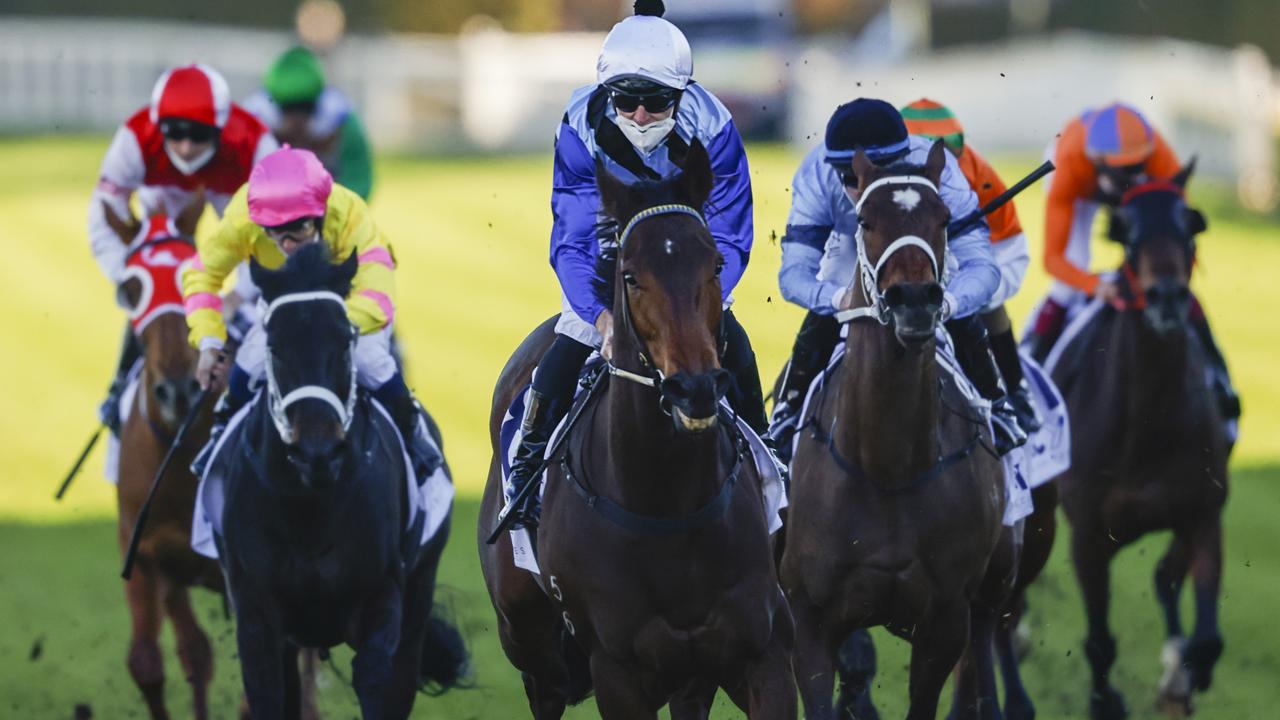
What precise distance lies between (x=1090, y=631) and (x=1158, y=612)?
2222 millimetres

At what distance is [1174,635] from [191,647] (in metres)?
3.94

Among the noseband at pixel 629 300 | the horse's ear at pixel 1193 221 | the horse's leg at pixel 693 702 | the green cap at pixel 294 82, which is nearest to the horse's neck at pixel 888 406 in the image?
the horse's leg at pixel 693 702

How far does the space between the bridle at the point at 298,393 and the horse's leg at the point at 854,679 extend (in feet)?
5.83

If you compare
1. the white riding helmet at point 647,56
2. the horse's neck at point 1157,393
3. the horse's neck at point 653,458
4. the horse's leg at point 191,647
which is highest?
the white riding helmet at point 647,56

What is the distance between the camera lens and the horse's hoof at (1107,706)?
25.7 feet

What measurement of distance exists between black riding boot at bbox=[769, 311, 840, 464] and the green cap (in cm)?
389

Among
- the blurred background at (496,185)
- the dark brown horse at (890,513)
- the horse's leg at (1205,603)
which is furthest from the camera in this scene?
the blurred background at (496,185)

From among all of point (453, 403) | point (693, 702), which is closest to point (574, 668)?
point (693, 702)

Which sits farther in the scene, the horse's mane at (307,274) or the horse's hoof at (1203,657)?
the horse's hoof at (1203,657)

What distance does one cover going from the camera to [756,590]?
5266mm

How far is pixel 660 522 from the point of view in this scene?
5207 millimetres

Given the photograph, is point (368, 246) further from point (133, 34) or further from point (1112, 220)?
point (133, 34)

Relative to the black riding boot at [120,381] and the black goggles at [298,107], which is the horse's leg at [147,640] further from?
the black goggles at [298,107]

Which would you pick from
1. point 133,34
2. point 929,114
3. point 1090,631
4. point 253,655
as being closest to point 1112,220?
point 929,114
